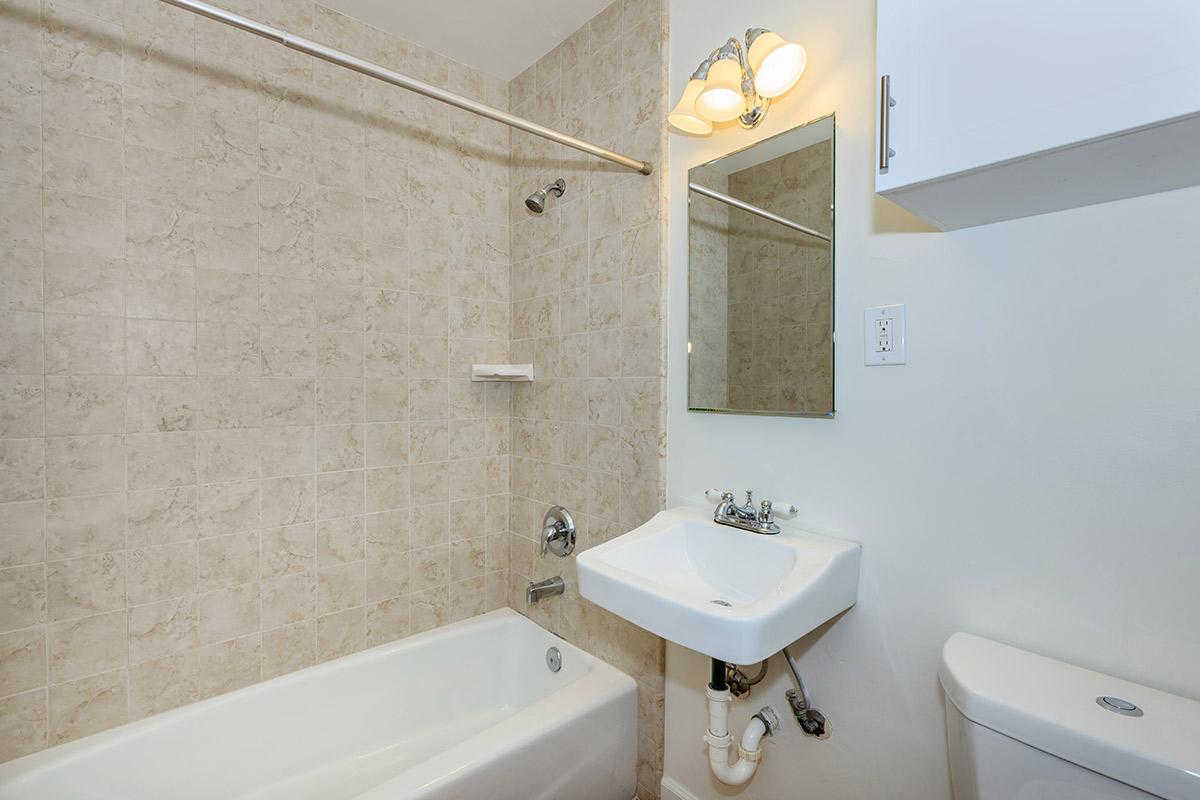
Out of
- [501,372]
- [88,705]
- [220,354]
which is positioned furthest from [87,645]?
[501,372]

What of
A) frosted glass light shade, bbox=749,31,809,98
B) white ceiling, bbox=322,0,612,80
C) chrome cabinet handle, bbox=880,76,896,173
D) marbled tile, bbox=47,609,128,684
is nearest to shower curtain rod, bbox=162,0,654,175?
frosted glass light shade, bbox=749,31,809,98

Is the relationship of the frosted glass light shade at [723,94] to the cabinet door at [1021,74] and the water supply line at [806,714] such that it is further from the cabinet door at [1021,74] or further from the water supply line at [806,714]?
the water supply line at [806,714]

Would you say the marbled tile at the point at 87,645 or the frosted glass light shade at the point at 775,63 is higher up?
the frosted glass light shade at the point at 775,63

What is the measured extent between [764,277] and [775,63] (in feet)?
1.58

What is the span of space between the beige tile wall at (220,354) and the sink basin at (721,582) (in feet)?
3.32

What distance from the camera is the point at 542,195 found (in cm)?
184

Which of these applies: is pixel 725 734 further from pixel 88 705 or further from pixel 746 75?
pixel 88 705

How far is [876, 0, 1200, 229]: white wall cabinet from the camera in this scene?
63cm

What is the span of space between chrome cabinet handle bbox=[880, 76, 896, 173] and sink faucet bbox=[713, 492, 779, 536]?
2.56 ft

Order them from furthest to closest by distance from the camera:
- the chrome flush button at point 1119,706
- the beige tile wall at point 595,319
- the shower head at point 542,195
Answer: the shower head at point 542,195 → the beige tile wall at point 595,319 → the chrome flush button at point 1119,706

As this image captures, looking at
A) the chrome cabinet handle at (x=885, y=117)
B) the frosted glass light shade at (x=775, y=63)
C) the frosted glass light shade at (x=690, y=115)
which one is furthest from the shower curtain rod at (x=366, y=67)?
the chrome cabinet handle at (x=885, y=117)

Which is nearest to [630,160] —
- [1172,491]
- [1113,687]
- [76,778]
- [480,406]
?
[480,406]

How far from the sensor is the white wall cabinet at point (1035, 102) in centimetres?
63

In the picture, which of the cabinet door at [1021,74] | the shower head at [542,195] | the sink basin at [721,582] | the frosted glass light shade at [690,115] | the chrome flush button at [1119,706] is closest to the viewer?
the cabinet door at [1021,74]
